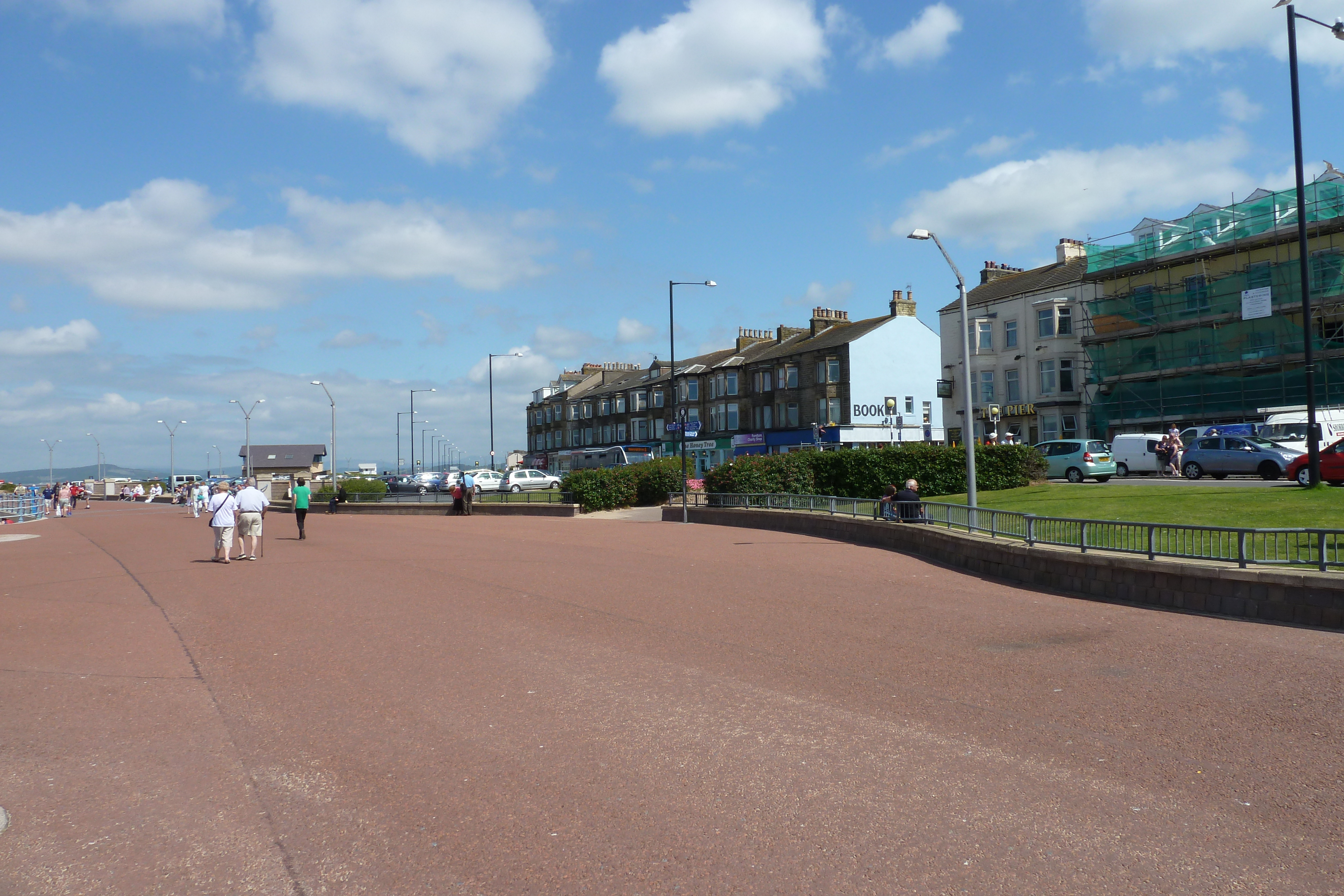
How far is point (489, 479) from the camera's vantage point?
58906mm

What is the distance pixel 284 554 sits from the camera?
817 inches

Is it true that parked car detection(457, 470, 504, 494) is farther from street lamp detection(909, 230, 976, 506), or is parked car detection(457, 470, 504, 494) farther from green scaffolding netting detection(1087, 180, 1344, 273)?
street lamp detection(909, 230, 976, 506)

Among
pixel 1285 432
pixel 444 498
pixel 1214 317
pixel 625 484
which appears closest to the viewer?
pixel 1285 432

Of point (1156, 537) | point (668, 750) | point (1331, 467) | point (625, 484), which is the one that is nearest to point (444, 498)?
point (625, 484)

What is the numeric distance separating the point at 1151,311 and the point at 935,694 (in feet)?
145

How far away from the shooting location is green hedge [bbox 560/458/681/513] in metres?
35.8

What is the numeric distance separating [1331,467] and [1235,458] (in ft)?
20.4

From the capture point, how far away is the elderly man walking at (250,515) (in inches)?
750

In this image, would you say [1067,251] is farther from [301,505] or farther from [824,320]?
[301,505]

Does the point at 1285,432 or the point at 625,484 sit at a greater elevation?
the point at 1285,432

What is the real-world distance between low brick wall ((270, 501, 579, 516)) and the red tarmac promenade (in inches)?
920

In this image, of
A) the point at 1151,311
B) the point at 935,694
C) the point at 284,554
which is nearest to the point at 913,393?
the point at 1151,311

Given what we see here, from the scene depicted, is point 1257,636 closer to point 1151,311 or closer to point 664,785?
point 664,785

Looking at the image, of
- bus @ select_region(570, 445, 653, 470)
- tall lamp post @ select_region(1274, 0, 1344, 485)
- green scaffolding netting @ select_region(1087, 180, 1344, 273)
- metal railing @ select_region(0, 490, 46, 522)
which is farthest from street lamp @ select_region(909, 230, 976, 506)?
metal railing @ select_region(0, 490, 46, 522)
